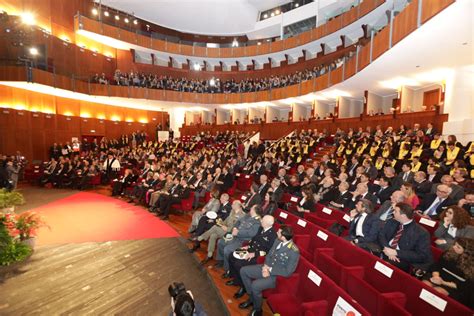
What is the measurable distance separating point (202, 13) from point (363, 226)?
21645mm

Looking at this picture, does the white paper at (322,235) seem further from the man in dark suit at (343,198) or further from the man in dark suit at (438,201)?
the man in dark suit at (438,201)

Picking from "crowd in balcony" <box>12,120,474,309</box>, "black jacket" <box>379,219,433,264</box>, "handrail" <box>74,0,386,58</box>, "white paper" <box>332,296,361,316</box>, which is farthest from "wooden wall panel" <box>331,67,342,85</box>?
"white paper" <box>332,296,361,316</box>

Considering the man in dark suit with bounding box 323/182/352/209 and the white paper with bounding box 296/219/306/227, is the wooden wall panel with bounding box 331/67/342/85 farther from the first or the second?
the white paper with bounding box 296/219/306/227

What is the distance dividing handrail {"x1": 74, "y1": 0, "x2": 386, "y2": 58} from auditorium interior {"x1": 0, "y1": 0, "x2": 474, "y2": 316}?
11 centimetres

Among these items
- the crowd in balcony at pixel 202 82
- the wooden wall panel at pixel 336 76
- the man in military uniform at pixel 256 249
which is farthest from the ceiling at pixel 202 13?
the man in military uniform at pixel 256 249

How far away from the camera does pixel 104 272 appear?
12.4 ft

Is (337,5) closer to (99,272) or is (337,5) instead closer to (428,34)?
(428,34)

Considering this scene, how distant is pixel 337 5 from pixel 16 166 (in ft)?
61.0

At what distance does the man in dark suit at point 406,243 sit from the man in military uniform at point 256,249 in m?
1.24

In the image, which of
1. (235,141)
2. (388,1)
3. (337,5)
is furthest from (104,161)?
(337,5)

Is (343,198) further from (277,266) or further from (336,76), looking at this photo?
(336,76)

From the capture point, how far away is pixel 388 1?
1216 centimetres

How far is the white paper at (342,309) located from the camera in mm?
1782

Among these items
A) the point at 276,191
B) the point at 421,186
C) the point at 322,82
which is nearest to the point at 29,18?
the point at 322,82
